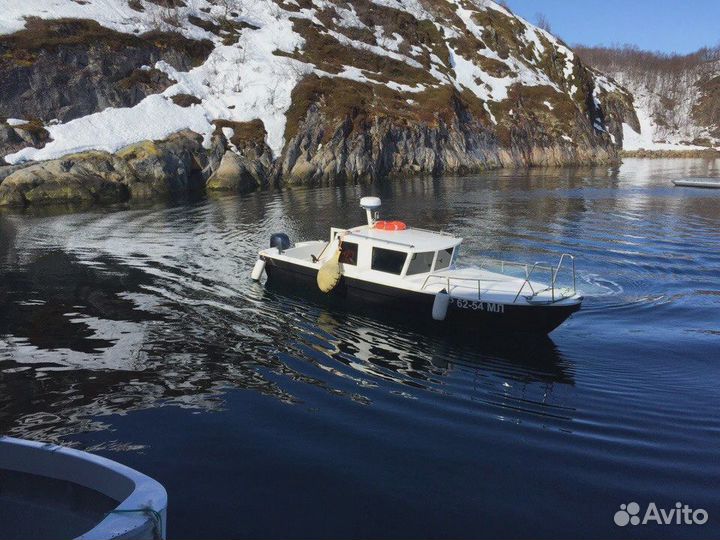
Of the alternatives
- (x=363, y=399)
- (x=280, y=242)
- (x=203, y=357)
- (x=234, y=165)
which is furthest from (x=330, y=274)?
(x=234, y=165)

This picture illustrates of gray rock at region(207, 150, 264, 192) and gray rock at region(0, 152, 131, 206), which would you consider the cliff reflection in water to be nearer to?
gray rock at region(0, 152, 131, 206)

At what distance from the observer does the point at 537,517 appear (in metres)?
10.1

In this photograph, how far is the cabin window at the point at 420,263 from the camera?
2159cm

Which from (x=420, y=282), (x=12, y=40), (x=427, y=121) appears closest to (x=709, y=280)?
(x=420, y=282)

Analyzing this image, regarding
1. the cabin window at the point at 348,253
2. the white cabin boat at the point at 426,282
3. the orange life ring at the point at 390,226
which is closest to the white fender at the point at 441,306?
the white cabin boat at the point at 426,282

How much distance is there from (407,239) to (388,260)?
49.0 inches

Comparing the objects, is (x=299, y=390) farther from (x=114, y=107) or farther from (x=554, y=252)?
(x=114, y=107)

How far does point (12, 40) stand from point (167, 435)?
76530 mm

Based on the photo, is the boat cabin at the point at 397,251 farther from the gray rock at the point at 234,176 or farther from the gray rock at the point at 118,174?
the gray rock at the point at 234,176

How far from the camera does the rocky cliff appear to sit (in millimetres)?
63625

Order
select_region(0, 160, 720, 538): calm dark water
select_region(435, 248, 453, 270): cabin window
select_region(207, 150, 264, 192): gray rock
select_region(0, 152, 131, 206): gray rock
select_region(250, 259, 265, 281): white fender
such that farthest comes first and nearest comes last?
select_region(207, 150, 264, 192): gray rock < select_region(0, 152, 131, 206): gray rock < select_region(250, 259, 265, 281): white fender < select_region(435, 248, 453, 270): cabin window < select_region(0, 160, 720, 538): calm dark water

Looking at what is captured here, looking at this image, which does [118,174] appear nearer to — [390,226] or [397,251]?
[390,226]

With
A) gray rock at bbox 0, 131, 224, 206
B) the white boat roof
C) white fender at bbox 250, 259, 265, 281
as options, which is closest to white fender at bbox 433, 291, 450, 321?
the white boat roof

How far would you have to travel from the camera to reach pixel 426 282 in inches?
827
